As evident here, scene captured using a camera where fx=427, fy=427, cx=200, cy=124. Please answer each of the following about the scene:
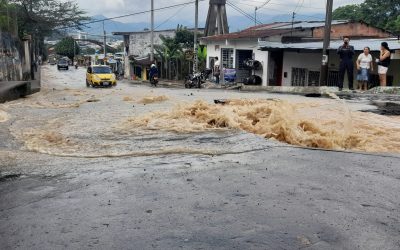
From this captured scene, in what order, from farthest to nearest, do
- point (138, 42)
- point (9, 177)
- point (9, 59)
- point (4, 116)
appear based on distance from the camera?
point (138, 42)
point (9, 59)
point (4, 116)
point (9, 177)

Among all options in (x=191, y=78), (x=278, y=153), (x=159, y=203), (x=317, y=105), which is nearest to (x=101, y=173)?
(x=159, y=203)

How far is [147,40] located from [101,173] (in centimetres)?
5497

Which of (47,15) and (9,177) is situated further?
(47,15)

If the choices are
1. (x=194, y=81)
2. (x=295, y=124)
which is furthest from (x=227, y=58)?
(x=295, y=124)

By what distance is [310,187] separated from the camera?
4855mm

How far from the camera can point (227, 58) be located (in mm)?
33438

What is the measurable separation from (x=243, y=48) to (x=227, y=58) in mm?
3170

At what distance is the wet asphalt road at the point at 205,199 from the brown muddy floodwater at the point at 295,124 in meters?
0.81

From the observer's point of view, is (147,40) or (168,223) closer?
(168,223)

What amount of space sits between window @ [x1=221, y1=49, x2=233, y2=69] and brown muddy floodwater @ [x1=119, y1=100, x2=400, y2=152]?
2240 cm

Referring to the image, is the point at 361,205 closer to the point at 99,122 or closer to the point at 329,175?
the point at 329,175

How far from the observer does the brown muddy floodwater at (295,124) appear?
7.37 m

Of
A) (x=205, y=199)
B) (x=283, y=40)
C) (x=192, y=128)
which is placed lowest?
(x=205, y=199)

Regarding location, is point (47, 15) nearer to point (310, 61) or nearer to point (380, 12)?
point (310, 61)
